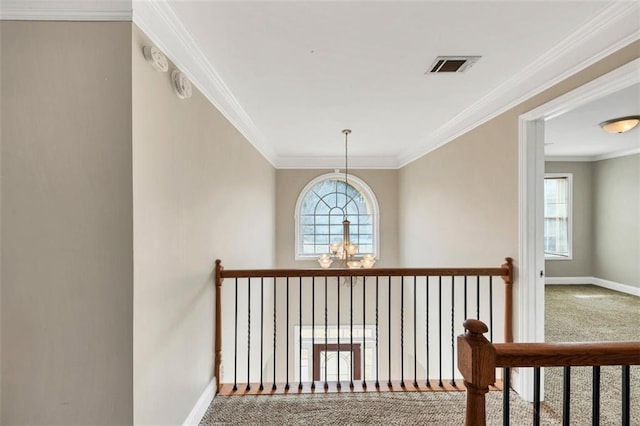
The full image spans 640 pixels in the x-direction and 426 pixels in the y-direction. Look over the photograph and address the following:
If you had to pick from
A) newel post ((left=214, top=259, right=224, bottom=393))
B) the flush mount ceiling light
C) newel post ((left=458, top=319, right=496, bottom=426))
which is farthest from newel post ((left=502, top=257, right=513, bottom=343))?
the flush mount ceiling light

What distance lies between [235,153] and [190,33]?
49.2 inches

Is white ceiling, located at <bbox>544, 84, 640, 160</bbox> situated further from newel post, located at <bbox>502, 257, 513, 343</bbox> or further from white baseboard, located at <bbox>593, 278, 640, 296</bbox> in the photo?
white baseboard, located at <bbox>593, 278, 640, 296</bbox>

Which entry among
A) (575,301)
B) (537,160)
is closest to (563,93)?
(537,160)

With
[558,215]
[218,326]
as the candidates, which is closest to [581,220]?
[558,215]

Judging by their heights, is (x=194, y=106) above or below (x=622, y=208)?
above

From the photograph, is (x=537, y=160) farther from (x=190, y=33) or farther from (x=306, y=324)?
(x=306, y=324)

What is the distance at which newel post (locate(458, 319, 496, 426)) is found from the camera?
2.82 ft

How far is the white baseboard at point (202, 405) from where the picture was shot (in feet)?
5.89

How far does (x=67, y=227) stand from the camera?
127 centimetres

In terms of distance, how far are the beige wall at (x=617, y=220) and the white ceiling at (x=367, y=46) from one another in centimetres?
437

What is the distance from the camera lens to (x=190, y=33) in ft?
5.27

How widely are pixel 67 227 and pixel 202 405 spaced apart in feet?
4.81

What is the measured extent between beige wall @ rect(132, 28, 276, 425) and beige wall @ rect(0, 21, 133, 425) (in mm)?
66

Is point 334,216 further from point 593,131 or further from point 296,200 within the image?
point 593,131
